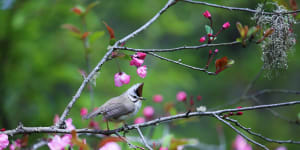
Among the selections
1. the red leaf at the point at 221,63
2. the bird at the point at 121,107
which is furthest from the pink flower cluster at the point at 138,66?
the red leaf at the point at 221,63

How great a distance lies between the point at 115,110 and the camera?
1.96 meters

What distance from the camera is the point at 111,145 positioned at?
1235mm

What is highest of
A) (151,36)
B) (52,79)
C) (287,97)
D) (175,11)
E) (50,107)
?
(175,11)

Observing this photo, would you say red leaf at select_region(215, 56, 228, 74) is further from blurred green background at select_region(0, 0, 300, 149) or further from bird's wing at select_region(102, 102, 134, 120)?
bird's wing at select_region(102, 102, 134, 120)

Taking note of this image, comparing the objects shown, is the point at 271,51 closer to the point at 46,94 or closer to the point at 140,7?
the point at 46,94

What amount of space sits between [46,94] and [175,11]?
2724 mm

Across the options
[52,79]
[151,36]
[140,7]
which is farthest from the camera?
[151,36]

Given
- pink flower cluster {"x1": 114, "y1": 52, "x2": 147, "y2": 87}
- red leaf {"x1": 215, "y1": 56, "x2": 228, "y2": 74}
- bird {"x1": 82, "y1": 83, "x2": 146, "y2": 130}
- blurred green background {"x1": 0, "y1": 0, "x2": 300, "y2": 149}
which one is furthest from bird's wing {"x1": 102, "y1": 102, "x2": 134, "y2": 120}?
red leaf {"x1": 215, "y1": 56, "x2": 228, "y2": 74}

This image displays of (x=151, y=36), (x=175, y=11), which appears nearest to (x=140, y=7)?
(x=151, y=36)

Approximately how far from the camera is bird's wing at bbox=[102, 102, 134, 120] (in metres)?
1.93

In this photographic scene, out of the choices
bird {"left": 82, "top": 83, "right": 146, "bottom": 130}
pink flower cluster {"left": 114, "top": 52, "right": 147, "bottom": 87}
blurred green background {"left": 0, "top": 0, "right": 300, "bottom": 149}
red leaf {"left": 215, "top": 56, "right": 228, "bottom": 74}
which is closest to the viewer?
red leaf {"left": 215, "top": 56, "right": 228, "bottom": 74}

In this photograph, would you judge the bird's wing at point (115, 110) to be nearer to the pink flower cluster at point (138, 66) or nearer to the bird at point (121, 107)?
the bird at point (121, 107)

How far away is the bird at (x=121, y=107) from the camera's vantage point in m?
1.93

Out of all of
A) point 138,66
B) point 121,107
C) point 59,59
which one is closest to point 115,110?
point 121,107
